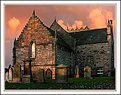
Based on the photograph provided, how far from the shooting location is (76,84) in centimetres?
1374

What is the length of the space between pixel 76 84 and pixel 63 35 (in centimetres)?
251

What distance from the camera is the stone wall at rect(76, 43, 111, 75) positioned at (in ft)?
47.6

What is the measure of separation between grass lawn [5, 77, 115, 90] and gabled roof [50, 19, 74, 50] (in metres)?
1.72

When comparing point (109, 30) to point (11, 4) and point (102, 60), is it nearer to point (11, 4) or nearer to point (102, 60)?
point (102, 60)

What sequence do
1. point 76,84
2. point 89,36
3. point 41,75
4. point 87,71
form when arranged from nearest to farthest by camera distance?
point 76,84, point 87,71, point 41,75, point 89,36

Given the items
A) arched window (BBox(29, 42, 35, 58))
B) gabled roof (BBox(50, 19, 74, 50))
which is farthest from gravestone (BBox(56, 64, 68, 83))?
arched window (BBox(29, 42, 35, 58))

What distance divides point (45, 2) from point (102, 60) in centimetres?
297

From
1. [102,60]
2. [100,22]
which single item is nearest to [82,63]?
[102,60]

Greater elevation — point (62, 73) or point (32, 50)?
point (32, 50)

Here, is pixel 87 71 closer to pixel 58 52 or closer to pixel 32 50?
pixel 58 52

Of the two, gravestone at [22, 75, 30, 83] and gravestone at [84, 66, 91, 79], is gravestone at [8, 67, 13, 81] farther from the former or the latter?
gravestone at [84, 66, 91, 79]

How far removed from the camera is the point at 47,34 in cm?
1588

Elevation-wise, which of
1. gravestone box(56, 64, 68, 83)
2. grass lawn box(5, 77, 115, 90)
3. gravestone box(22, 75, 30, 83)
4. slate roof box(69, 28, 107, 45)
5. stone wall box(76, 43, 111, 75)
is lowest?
grass lawn box(5, 77, 115, 90)

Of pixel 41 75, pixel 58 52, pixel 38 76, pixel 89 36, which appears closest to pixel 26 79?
pixel 38 76
